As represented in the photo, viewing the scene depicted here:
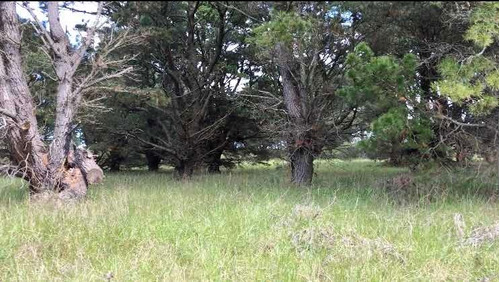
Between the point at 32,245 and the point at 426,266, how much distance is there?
3.86 m

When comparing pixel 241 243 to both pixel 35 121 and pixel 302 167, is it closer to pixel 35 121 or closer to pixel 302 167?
pixel 35 121

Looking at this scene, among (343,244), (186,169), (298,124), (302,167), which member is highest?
(298,124)

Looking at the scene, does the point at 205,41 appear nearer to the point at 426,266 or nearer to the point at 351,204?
the point at 351,204

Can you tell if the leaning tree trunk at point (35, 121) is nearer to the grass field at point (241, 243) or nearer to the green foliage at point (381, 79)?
the grass field at point (241, 243)

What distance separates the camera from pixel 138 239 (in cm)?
488

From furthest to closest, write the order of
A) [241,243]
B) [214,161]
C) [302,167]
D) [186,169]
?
1. [214,161]
2. [186,169]
3. [302,167]
4. [241,243]

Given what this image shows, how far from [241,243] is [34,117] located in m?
5.28

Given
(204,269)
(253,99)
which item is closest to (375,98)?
(204,269)

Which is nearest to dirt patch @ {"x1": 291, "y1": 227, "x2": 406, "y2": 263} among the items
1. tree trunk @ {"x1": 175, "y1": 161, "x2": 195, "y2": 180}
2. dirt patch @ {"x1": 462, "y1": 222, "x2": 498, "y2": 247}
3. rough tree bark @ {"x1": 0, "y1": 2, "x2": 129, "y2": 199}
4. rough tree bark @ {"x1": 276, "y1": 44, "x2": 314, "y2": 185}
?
dirt patch @ {"x1": 462, "y1": 222, "x2": 498, "y2": 247}

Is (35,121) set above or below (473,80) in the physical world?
below

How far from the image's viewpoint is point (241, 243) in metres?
4.82

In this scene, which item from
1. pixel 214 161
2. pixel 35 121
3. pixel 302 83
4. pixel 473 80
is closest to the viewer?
pixel 473 80

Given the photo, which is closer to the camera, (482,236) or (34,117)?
(482,236)

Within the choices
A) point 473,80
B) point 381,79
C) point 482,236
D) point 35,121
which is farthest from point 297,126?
point 482,236
